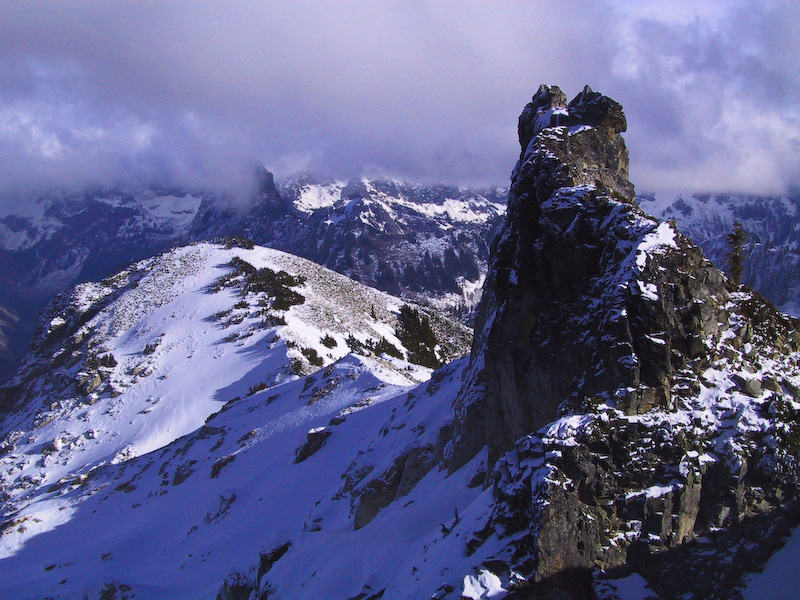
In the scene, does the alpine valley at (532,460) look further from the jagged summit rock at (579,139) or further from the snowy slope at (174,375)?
the snowy slope at (174,375)

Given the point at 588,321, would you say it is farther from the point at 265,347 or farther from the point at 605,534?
the point at 265,347

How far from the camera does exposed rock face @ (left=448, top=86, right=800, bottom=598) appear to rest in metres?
14.2

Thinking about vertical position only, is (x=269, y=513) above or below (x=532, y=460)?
below

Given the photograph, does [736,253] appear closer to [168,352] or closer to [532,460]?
[532,460]

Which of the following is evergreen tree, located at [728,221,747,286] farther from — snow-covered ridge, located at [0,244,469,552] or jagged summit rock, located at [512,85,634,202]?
snow-covered ridge, located at [0,244,469,552]

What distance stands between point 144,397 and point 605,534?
212 feet

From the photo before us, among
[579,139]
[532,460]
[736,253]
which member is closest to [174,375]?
[579,139]

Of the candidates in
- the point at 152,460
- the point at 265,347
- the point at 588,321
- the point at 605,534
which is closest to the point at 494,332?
the point at 588,321

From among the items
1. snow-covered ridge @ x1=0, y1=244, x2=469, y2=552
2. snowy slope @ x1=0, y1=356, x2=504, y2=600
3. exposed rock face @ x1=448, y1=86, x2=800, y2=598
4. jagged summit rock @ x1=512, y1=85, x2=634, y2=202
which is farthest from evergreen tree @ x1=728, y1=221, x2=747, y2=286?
snow-covered ridge @ x1=0, y1=244, x2=469, y2=552

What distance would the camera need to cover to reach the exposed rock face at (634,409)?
14.2 metres

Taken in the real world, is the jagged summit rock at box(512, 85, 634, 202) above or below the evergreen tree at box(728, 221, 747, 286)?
above

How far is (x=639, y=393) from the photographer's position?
15.7m

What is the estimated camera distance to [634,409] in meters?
15.6

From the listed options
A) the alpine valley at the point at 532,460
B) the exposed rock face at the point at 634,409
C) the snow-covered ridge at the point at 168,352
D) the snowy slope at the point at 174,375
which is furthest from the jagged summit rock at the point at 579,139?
the snow-covered ridge at the point at 168,352
